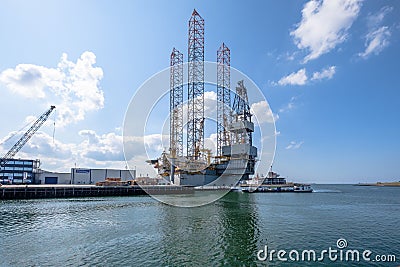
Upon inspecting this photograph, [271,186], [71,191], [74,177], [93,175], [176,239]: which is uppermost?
[176,239]

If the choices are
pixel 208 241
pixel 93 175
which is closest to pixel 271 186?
pixel 93 175

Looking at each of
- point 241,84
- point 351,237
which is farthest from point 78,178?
point 351,237

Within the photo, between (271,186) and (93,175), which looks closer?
(93,175)

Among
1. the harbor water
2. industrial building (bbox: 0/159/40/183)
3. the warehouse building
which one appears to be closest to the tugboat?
the warehouse building

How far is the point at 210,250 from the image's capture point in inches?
727

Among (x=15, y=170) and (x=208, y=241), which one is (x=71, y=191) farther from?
(x=15, y=170)

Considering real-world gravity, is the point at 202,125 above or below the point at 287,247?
above

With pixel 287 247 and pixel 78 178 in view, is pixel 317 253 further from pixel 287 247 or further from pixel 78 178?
pixel 78 178

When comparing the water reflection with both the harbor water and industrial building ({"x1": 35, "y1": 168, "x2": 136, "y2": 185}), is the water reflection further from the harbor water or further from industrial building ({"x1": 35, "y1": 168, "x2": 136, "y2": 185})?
Result: industrial building ({"x1": 35, "y1": 168, "x2": 136, "y2": 185})

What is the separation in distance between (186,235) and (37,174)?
8660 cm

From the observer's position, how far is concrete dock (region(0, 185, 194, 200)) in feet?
179

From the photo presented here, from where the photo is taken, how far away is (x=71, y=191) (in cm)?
6159

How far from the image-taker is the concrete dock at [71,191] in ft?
179

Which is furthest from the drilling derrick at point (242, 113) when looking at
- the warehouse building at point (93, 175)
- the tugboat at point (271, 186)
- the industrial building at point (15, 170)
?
the industrial building at point (15, 170)
